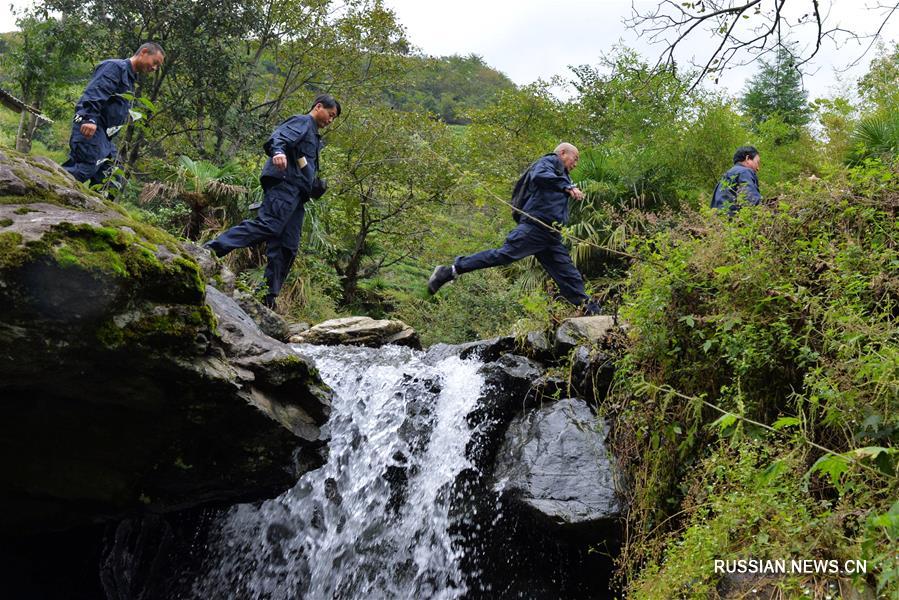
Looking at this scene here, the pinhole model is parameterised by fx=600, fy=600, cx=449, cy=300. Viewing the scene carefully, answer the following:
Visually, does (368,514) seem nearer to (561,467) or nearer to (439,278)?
(561,467)

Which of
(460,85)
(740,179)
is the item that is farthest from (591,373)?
(460,85)

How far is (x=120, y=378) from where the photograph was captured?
10.00 ft

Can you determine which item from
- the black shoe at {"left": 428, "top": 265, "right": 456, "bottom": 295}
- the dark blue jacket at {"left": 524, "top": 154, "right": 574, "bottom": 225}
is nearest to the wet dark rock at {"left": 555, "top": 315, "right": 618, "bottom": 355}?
the dark blue jacket at {"left": 524, "top": 154, "right": 574, "bottom": 225}

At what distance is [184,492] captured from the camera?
3.88m

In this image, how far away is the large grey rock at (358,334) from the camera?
6863mm

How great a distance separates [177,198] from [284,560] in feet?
22.8

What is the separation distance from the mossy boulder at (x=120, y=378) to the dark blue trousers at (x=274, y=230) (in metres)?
1.46

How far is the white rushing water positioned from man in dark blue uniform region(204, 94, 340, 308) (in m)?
1.57

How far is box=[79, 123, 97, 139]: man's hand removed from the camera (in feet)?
16.5

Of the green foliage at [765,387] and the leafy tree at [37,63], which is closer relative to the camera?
the green foliage at [765,387]

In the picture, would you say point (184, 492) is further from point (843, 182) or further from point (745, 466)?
point (843, 182)

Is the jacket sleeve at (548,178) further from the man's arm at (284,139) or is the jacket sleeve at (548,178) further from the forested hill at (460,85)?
the forested hill at (460,85)

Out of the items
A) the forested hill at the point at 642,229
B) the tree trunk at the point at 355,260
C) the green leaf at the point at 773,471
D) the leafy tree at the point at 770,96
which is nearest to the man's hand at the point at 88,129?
the forested hill at the point at 642,229

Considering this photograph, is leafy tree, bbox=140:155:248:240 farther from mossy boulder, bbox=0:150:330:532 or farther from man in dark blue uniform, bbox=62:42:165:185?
mossy boulder, bbox=0:150:330:532
